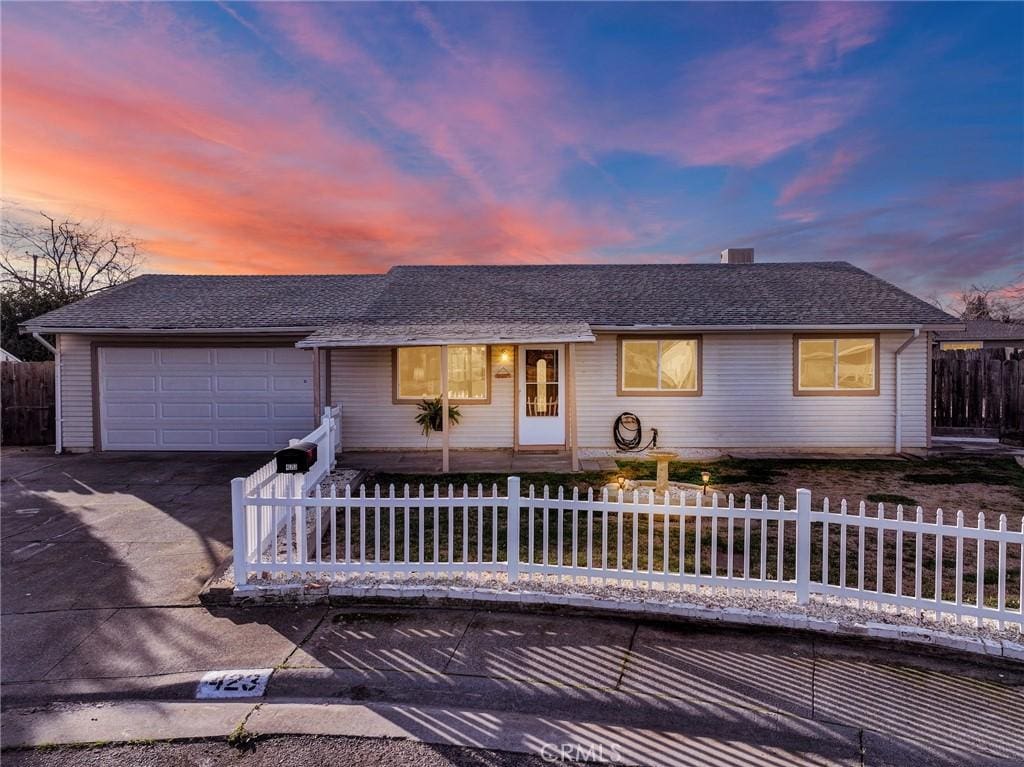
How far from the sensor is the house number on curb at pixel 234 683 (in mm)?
3303

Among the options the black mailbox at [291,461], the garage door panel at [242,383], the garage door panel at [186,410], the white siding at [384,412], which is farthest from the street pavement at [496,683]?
the garage door panel at [186,410]

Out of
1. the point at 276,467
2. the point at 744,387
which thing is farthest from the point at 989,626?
the point at 744,387

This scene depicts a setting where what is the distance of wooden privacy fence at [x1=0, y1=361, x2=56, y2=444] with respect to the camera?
1297cm

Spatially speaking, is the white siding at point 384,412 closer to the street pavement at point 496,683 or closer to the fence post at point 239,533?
the street pavement at point 496,683

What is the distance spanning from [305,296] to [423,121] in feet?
17.1

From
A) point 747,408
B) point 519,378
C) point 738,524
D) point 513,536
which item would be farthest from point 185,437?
point 747,408

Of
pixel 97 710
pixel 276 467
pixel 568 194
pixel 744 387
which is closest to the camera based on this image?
pixel 97 710

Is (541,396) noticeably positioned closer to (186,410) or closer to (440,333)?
(440,333)

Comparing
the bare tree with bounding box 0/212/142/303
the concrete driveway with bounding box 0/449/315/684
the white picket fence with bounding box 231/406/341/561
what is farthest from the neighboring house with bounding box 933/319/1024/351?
the bare tree with bounding box 0/212/142/303

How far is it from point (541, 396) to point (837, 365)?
648cm

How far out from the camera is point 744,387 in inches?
453

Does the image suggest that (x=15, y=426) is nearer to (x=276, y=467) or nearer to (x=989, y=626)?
(x=276, y=467)

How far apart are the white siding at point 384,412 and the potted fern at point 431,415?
0.46 ft

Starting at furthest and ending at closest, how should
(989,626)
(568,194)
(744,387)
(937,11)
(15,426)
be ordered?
(568,194), (15,426), (744,387), (937,11), (989,626)
